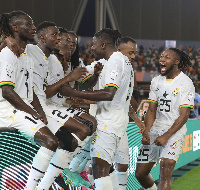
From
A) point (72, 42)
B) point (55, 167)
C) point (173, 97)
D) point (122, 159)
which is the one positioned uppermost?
point (72, 42)

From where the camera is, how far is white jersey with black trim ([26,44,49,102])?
12.1 feet

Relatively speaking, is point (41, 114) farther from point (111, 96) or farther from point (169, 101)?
point (169, 101)

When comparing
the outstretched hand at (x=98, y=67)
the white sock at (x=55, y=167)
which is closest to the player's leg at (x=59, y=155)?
the white sock at (x=55, y=167)

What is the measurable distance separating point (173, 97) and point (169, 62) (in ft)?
1.22

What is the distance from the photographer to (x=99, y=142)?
3.54m

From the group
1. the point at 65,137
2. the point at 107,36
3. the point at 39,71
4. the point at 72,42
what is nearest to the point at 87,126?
the point at 65,137

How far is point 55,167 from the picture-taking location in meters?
3.37

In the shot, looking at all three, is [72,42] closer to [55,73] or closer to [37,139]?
[55,73]

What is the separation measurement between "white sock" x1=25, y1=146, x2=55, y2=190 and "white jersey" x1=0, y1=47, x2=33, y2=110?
17.3 inches

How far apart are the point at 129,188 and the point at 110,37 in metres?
2.29

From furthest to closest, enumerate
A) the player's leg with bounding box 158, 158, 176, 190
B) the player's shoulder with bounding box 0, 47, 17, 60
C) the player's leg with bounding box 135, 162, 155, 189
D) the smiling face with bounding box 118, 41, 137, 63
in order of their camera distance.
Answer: the smiling face with bounding box 118, 41, 137, 63 → the player's leg with bounding box 135, 162, 155, 189 → the player's leg with bounding box 158, 158, 176, 190 → the player's shoulder with bounding box 0, 47, 17, 60

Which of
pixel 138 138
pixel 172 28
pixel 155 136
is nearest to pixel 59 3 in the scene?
pixel 172 28

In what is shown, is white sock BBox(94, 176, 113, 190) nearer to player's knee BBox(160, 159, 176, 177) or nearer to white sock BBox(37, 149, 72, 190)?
white sock BBox(37, 149, 72, 190)

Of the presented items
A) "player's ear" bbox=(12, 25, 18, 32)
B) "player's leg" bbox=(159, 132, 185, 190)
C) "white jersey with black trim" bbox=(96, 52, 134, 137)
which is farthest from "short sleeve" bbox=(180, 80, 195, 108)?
"player's ear" bbox=(12, 25, 18, 32)
